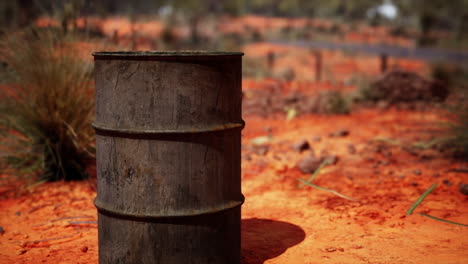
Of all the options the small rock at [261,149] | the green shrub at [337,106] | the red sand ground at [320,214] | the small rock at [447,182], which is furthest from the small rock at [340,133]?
the small rock at [447,182]

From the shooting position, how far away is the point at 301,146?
6.22 metres

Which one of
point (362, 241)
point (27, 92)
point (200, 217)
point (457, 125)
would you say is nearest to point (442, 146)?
point (457, 125)

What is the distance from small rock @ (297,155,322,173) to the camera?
553 cm

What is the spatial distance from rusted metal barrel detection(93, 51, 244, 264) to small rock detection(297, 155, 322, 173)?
269 centimetres

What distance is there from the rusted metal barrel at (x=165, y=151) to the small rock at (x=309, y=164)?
2.69m

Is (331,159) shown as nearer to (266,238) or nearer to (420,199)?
(420,199)

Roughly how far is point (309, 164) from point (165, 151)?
3039mm

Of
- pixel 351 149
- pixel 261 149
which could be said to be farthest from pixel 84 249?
pixel 351 149

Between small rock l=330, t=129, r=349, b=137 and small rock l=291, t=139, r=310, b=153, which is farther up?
small rock l=330, t=129, r=349, b=137

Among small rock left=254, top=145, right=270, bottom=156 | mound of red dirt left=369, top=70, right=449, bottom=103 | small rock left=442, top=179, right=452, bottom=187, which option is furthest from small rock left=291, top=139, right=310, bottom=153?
mound of red dirt left=369, top=70, right=449, bottom=103

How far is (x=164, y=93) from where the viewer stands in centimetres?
272

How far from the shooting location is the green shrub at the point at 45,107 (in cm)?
498

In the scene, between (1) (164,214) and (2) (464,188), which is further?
(2) (464,188)

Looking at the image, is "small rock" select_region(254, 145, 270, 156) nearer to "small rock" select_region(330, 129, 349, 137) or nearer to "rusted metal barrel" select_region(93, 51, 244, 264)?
"small rock" select_region(330, 129, 349, 137)
